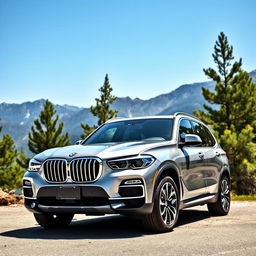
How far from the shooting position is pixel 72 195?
639 centimetres

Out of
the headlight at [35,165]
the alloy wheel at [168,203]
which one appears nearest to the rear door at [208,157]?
the alloy wheel at [168,203]

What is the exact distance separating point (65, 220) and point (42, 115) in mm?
45316

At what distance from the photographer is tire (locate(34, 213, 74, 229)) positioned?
7.21 metres

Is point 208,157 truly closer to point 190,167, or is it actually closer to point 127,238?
point 190,167

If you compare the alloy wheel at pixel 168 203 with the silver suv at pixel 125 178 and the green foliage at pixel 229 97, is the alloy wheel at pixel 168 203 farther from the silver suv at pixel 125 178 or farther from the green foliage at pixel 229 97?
the green foliage at pixel 229 97

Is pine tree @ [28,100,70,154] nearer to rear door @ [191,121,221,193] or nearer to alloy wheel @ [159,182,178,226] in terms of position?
rear door @ [191,121,221,193]

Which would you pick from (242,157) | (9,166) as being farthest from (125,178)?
(9,166)

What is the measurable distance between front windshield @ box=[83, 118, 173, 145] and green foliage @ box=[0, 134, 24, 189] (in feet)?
148

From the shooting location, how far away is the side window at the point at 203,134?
28.9ft

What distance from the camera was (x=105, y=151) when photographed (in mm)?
6531

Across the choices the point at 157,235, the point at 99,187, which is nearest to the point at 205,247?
the point at 157,235

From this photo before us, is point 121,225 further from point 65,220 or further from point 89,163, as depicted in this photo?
point 89,163

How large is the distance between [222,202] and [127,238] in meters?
3.48

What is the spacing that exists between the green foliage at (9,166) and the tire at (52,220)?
45237 millimetres
